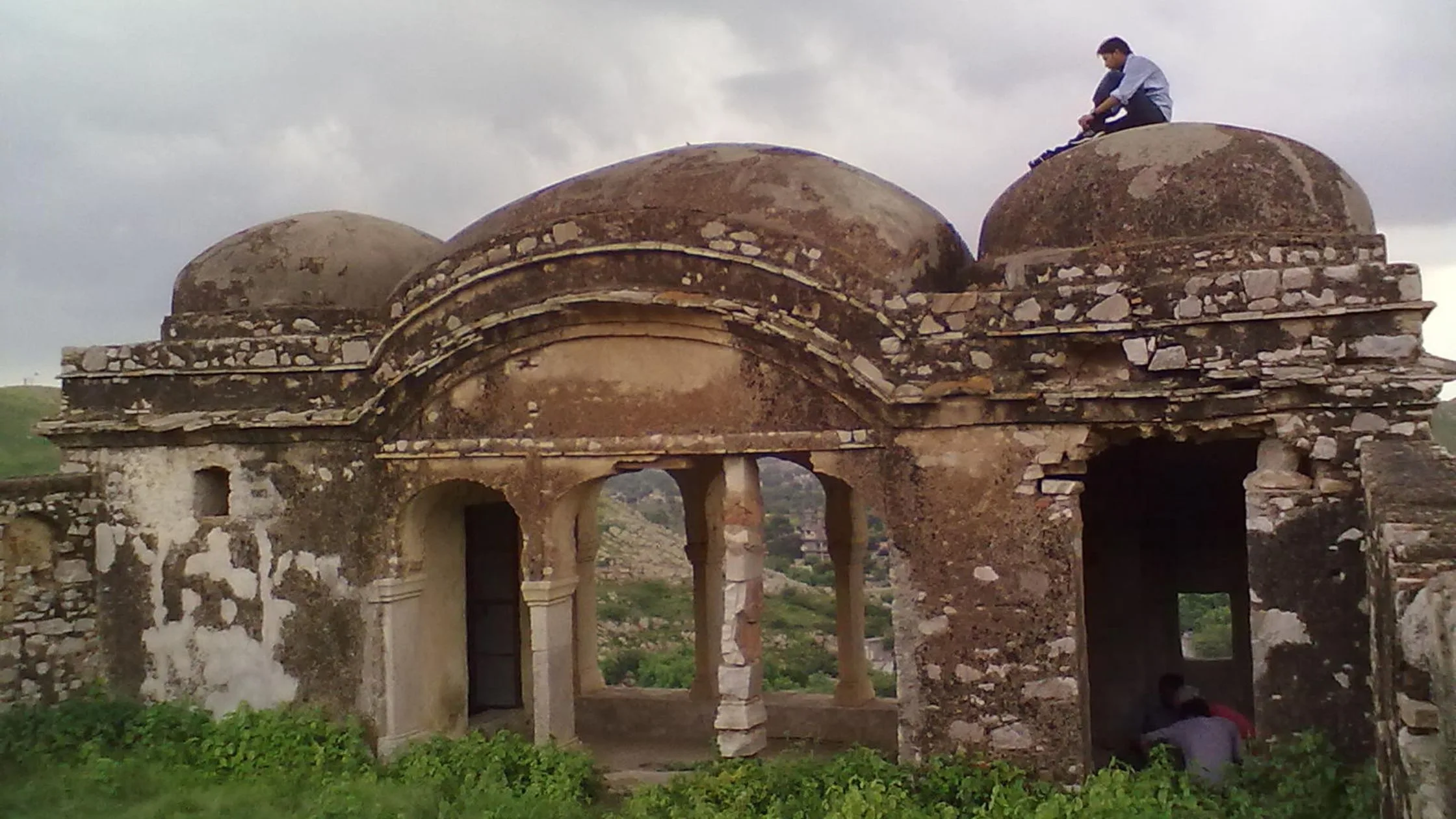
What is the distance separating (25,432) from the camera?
20531 millimetres

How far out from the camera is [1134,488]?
30.5 feet

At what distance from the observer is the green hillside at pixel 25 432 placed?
17672 mm

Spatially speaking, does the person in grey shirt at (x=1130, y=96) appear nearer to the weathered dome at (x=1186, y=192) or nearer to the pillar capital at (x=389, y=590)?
the weathered dome at (x=1186, y=192)

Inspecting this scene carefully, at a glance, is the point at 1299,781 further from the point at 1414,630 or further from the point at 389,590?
the point at 389,590

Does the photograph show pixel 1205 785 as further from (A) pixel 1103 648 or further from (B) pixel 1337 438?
(A) pixel 1103 648

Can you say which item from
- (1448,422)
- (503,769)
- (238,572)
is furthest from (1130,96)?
(1448,422)

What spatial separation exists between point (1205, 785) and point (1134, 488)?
3207 mm

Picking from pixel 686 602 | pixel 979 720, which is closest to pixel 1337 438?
pixel 979 720

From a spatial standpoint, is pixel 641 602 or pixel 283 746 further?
pixel 641 602

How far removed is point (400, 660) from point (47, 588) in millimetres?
2845

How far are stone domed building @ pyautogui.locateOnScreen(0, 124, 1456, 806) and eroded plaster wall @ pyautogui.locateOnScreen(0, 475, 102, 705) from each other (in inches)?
1.3

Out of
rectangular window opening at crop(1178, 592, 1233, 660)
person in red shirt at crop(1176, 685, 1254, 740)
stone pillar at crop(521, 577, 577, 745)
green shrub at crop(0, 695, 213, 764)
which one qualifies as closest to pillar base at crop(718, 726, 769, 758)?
stone pillar at crop(521, 577, 577, 745)

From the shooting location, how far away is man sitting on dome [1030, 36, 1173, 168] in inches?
310

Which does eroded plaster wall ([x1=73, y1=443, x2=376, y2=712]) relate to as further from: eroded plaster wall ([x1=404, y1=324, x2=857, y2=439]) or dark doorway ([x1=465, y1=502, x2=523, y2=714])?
dark doorway ([x1=465, y1=502, x2=523, y2=714])
